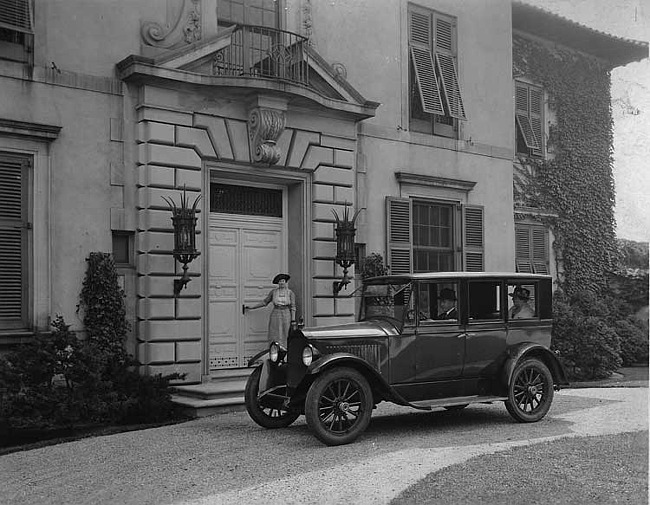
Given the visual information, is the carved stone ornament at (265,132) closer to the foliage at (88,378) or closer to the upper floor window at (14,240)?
the foliage at (88,378)

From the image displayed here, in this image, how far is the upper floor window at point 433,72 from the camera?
45.3 ft

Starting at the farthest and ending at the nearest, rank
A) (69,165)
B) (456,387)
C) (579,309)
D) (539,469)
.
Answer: (579,309) < (69,165) < (456,387) < (539,469)

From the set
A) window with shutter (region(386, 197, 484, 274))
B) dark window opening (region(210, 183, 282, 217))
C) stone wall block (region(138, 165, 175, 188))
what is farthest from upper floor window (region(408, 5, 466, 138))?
stone wall block (region(138, 165, 175, 188))

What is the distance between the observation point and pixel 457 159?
1445 centimetres

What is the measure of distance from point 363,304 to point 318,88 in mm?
4713

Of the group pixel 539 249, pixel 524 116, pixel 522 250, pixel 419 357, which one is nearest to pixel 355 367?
pixel 419 357

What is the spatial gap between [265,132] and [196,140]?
100cm

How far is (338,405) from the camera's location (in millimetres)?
7520

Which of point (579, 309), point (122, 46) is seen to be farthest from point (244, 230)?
point (579, 309)

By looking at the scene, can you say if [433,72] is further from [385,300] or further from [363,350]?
[363,350]

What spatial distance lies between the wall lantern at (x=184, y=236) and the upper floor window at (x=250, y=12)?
308 centimetres

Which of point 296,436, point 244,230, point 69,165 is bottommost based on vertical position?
point 296,436

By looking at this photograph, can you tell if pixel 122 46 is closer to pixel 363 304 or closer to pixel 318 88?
pixel 318 88

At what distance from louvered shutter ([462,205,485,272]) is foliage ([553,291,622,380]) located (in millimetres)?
1595
